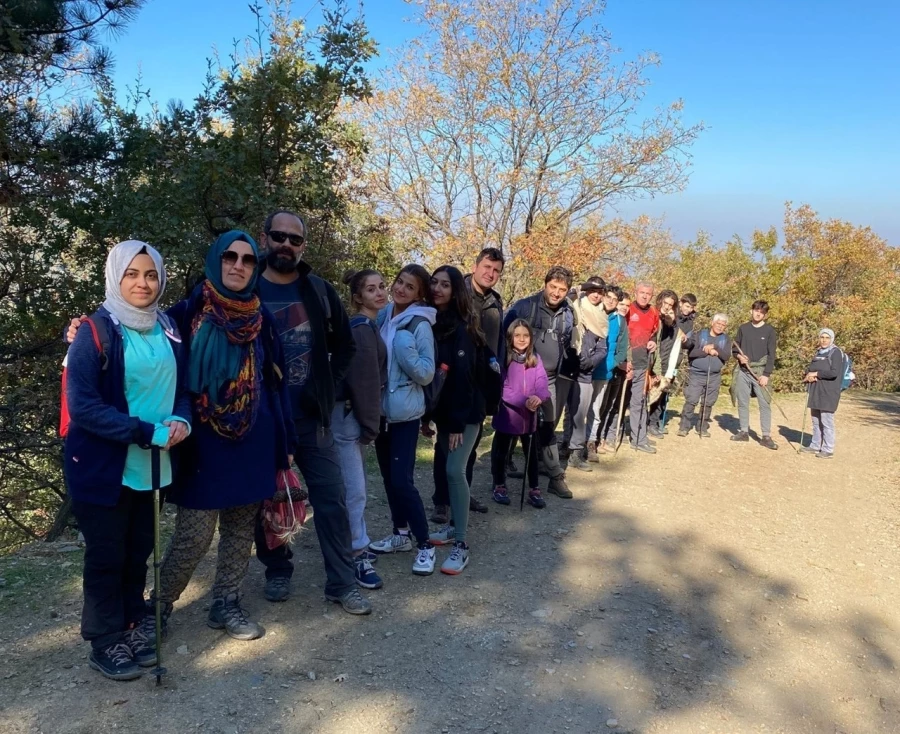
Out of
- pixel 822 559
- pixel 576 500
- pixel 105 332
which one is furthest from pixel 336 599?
pixel 822 559

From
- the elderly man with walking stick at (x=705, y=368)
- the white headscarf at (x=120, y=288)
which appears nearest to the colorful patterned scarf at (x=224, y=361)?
the white headscarf at (x=120, y=288)

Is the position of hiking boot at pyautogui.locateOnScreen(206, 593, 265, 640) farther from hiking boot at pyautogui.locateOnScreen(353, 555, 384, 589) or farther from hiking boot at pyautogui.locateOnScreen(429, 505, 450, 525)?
hiking boot at pyautogui.locateOnScreen(429, 505, 450, 525)

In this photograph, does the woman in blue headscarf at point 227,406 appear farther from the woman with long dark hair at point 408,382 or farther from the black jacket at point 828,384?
the black jacket at point 828,384

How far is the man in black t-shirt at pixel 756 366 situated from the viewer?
9.45 meters

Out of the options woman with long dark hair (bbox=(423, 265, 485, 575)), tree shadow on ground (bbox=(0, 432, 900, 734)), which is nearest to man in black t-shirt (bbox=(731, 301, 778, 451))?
tree shadow on ground (bbox=(0, 432, 900, 734))

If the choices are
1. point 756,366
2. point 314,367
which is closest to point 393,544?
point 314,367

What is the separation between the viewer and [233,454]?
3180 millimetres

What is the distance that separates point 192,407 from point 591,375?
4.86 meters

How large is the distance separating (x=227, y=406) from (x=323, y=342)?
67 cm

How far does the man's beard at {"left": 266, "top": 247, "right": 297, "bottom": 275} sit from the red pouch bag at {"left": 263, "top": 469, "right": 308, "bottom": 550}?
40.7 inches

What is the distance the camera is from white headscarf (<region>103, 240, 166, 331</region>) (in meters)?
2.79

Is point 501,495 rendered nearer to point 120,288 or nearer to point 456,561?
point 456,561

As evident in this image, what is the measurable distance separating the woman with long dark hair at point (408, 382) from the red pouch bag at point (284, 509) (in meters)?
0.91

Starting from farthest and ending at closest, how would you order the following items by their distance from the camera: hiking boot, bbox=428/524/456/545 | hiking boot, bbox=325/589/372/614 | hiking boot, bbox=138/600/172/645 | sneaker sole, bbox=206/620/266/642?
hiking boot, bbox=428/524/456/545 → hiking boot, bbox=325/589/372/614 → sneaker sole, bbox=206/620/266/642 → hiking boot, bbox=138/600/172/645
